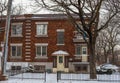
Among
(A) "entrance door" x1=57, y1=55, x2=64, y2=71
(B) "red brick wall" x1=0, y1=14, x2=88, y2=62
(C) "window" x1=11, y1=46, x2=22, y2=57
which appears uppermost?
(B) "red brick wall" x1=0, y1=14, x2=88, y2=62

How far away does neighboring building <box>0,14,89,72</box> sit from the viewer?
49844 millimetres

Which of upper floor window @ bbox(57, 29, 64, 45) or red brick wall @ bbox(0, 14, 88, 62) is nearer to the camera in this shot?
red brick wall @ bbox(0, 14, 88, 62)

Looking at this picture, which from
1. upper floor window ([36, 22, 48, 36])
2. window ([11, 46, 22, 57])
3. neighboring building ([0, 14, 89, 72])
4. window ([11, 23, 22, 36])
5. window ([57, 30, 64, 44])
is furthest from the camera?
window ([11, 23, 22, 36])

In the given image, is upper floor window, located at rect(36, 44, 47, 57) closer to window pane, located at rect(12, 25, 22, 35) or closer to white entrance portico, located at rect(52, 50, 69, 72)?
white entrance portico, located at rect(52, 50, 69, 72)

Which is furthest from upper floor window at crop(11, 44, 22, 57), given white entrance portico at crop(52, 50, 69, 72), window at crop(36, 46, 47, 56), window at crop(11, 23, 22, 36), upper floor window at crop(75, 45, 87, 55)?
upper floor window at crop(75, 45, 87, 55)

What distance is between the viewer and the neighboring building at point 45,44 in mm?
49844

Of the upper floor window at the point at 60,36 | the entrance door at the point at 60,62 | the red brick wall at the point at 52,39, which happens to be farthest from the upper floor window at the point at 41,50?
the entrance door at the point at 60,62

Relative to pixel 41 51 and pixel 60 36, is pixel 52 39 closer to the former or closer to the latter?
pixel 60 36

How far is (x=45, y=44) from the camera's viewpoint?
168ft

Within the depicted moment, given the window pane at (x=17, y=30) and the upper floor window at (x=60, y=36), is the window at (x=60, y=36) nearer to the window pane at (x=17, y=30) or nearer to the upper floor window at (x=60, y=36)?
the upper floor window at (x=60, y=36)

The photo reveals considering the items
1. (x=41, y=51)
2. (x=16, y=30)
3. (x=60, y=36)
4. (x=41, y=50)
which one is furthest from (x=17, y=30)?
(x=60, y=36)

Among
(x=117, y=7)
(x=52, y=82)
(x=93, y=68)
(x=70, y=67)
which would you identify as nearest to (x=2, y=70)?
(x=52, y=82)

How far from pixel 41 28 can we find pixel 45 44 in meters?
2.66

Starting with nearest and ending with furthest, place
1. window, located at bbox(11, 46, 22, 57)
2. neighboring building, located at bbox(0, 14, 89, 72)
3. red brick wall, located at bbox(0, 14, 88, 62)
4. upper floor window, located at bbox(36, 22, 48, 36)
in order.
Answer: neighboring building, located at bbox(0, 14, 89, 72) → red brick wall, located at bbox(0, 14, 88, 62) → upper floor window, located at bbox(36, 22, 48, 36) → window, located at bbox(11, 46, 22, 57)
